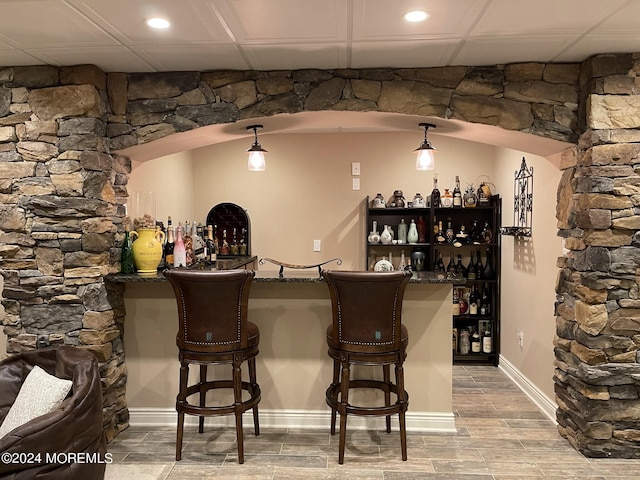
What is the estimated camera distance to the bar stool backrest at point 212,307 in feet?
8.64

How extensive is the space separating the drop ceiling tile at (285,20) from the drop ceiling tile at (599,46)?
1.25 m

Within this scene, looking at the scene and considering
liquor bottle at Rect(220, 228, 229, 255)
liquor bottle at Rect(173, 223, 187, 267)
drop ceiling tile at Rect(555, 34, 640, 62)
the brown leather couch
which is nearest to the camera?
the brown leather couch

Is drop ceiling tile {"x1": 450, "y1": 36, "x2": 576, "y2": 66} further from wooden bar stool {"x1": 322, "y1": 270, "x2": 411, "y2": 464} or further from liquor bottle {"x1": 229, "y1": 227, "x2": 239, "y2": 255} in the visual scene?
liquor bottle {"x1": 229, "y1": 227, "x2": 239, "y2": 255}

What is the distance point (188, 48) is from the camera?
2.61 meters

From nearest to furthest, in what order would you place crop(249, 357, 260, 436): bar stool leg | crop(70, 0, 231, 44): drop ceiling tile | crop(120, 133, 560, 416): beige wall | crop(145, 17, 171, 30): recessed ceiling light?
1. crop(70, 0, 231, 44): drop ceiling tile
2. crop(145, 17, 171, 30): recessed ceiling light
3. crop(249, 357, 260, 436): bar stool leg
4. crop(120, 133, 560, 416): beige wall

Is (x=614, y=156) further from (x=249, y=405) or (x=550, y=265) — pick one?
(x=249, y=405)

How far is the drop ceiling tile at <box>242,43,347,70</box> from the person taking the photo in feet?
8.55

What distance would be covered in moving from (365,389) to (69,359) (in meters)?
1.77

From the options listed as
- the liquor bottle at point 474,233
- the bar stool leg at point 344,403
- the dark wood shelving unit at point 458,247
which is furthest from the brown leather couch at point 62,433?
the liquor bottle at point 474,233

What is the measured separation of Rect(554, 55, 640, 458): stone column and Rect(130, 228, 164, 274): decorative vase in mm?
2584

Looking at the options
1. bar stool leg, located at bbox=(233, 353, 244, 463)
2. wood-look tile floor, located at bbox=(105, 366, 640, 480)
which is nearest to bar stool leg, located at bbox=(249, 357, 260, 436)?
wood-look tile floor, located at bbox=(105, 366, 640, 480)

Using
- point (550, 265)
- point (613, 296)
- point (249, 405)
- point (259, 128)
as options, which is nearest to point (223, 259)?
point (259, 128)

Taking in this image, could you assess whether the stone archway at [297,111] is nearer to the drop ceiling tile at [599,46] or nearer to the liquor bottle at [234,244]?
the drop ceiling tile at [599,46]

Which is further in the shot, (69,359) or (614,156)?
(614,156)
